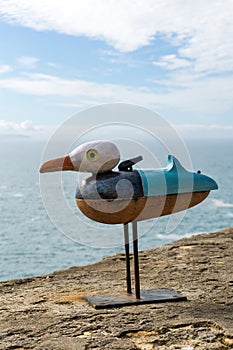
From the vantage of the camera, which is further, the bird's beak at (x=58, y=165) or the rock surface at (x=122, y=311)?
the bird's beak at (x=58, y=165)

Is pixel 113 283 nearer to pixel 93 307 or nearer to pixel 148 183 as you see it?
pixel 93 307

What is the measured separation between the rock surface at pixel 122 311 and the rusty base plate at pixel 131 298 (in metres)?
0.07

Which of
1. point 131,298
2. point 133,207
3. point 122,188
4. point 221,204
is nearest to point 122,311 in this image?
point 131,298

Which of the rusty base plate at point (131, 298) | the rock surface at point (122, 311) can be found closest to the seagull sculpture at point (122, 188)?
the rusty base plate at point (131, 298)

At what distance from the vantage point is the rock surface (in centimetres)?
347

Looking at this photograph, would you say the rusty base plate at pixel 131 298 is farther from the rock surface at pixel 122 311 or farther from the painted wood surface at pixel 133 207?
the painted wood surface at pixel 133 207

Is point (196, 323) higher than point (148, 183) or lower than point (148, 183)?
lower

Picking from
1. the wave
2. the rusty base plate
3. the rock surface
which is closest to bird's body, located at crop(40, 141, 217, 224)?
the rusty base plate

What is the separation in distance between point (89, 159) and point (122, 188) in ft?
1.06

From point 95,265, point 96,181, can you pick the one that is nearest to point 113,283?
point 95,265

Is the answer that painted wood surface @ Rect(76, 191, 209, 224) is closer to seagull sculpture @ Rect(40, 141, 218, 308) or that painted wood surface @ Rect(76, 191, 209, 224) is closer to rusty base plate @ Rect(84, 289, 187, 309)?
seagull sculpture @ Rect(40, 141, 218, 308)

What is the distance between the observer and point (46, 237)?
1246 inches

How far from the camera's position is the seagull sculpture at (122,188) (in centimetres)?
416

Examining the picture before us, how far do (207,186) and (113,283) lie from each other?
52.1 inches
